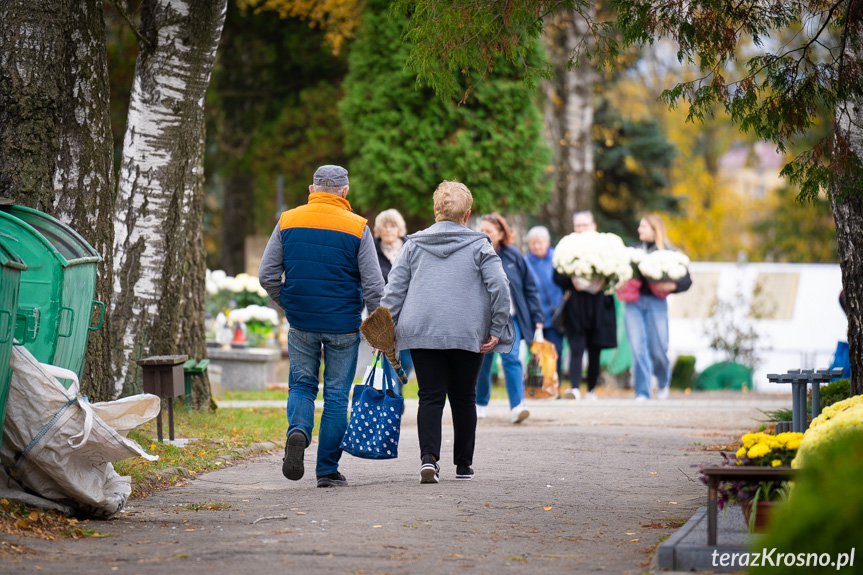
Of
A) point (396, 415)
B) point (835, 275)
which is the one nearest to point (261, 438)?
point (396, 415)

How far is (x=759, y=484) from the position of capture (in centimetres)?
501

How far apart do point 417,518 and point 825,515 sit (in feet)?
11.5

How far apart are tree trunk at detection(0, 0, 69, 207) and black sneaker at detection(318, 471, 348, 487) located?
2.53 metres

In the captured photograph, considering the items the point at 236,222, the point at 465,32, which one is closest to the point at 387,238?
the point at 465,32

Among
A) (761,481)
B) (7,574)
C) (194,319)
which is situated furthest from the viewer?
(194,319)

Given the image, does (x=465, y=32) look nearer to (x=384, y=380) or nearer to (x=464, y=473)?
(x=384, y=380)

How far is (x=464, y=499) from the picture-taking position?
6.74 metres

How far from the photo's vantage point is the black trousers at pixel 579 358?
14.2 m

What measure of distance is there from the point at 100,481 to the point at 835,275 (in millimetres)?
19469

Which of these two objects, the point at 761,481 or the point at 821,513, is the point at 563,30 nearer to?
the point at 761,481

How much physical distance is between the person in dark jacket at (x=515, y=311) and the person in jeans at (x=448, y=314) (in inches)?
135

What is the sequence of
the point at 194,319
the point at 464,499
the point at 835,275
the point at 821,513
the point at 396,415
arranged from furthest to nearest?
1. the point at 835,275
2. the point at 194,319
3. the point at 396,415
4. the point at 464,499
5. the point at 821,513

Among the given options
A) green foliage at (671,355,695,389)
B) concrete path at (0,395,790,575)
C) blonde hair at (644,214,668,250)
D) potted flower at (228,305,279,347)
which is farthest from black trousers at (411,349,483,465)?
green foliage at (671,355,695,389)

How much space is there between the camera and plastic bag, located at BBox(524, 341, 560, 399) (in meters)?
13.3
